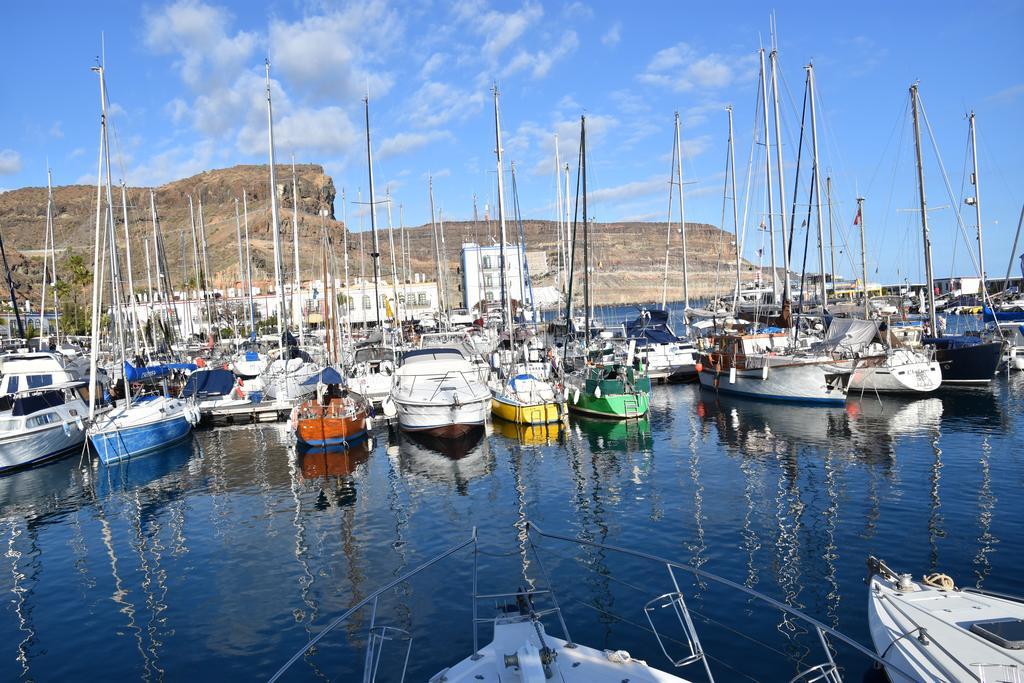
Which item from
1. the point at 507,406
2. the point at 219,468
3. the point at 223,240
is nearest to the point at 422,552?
the point at 219,468

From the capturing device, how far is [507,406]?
104 ft

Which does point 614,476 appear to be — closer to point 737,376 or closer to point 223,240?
point 737,376

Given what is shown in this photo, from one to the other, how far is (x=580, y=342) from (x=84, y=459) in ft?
95.6

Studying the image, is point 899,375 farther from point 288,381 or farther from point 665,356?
point 288,381

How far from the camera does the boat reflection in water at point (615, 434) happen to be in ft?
88.6

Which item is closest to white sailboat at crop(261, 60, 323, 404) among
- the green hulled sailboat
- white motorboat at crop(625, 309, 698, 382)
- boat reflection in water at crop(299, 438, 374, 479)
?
boat reflection in water at crop(299, 438, 374, 479)

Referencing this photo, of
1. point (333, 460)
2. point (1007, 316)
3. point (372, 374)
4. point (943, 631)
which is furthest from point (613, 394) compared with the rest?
point (1007, 316)

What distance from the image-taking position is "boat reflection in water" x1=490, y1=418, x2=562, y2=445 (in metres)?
28.7

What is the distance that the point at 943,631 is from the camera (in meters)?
8.52

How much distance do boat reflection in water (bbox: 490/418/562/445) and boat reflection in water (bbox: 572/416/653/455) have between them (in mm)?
1053

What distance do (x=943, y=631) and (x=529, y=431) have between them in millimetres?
22340

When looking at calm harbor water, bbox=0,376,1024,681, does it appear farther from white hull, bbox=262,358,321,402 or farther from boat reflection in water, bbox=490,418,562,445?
white hull, bbox=262,358,321,402

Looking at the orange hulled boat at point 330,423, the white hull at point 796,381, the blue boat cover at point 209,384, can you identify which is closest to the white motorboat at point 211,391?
the blue boat cover at point 209,384

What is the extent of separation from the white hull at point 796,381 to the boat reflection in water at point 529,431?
11242 millimetres
